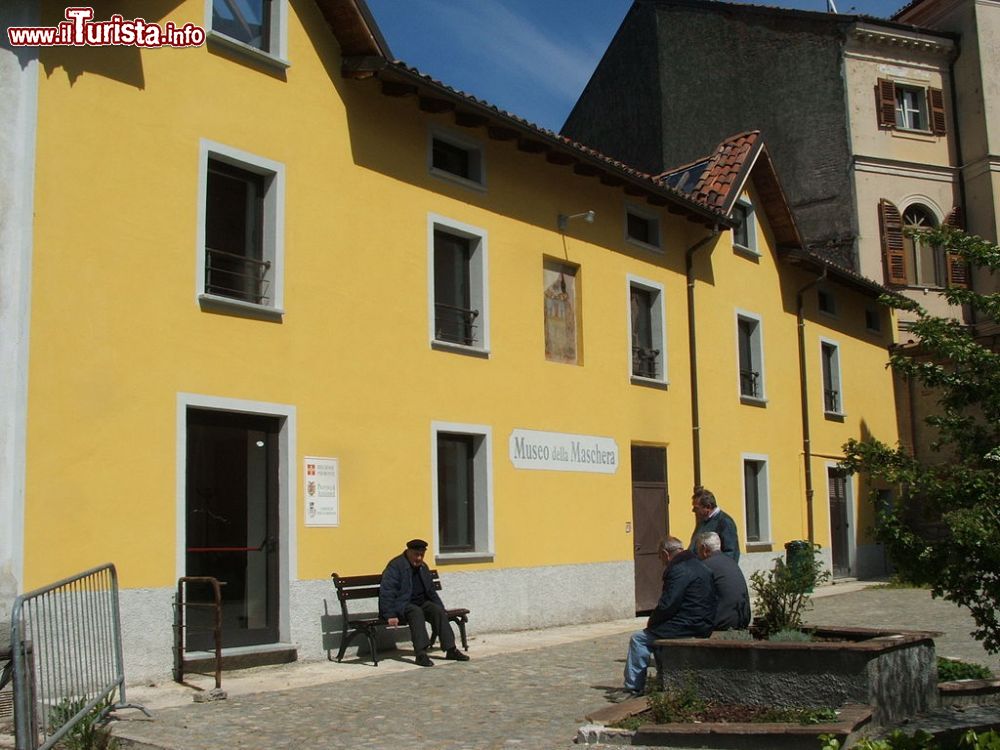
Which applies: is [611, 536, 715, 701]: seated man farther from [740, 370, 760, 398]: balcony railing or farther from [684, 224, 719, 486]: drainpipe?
[740, 370, 760, 398]: balcony railing

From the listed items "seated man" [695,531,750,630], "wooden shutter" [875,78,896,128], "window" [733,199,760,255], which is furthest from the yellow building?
"wooden shutter" [875,78,896,128]

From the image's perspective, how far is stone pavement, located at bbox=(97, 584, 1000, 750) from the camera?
7648mm

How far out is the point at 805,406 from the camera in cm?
2239

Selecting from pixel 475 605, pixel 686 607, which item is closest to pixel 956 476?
pixel 686 607

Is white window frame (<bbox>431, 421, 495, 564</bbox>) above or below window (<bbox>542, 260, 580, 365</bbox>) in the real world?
below

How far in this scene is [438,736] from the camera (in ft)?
25.3

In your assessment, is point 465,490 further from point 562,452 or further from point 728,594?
point 728,594

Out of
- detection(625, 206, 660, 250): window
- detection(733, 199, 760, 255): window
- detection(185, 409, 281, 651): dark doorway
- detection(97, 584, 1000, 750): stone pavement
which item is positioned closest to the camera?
detection(97, 584, 1000, 750): stone pavement

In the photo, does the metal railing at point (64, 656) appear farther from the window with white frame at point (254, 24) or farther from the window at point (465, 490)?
the window with white frame at point (254, 24)

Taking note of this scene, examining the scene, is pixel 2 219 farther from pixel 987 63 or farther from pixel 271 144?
pixel 987 63

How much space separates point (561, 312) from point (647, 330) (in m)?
2.67

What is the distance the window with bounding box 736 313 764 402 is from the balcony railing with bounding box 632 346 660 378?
11.0 feet

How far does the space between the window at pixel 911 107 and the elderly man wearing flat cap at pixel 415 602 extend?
2007cm

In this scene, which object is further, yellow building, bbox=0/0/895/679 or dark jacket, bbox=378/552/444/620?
dark jacket, bbox=378/552/444/620
